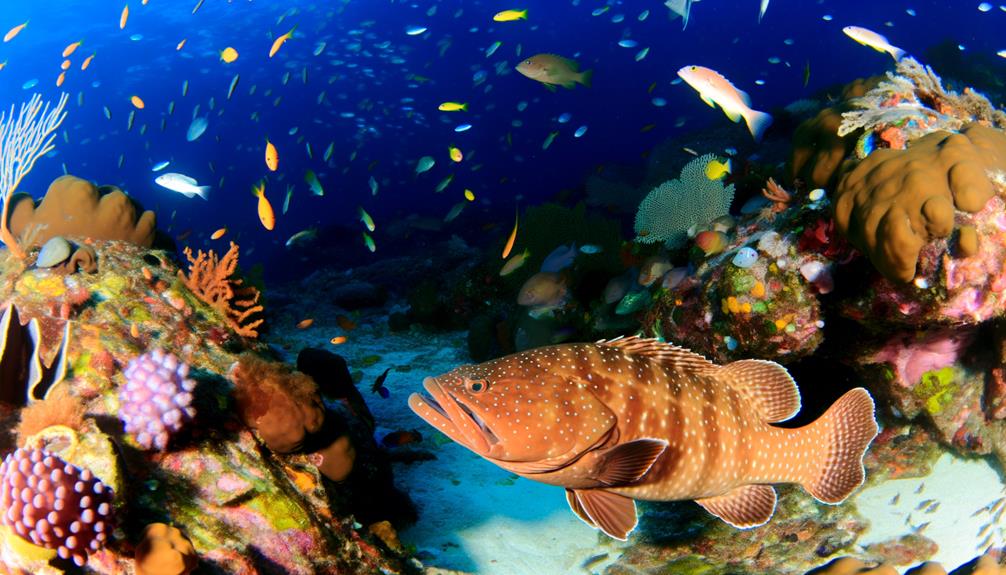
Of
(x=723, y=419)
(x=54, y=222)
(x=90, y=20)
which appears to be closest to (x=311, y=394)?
(x=723, y=419)

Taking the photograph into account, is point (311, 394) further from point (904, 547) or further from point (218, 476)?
point (904, 547)

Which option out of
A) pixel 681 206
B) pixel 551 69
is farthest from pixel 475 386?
pixel 551 69

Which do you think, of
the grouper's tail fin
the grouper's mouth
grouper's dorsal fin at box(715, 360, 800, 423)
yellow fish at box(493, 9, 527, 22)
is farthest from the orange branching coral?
yellow fish at box(493, 9, 527, 22)

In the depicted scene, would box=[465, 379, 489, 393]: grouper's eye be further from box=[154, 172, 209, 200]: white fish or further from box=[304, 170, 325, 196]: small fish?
box=[304, 170, 325, 196]: small fish

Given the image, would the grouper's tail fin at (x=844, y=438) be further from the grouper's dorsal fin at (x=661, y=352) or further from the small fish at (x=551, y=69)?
the small fish at (x=551, y=69)

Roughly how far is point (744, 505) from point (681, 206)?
16.3ft

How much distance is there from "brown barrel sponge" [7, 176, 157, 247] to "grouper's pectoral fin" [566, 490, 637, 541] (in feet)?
17.3

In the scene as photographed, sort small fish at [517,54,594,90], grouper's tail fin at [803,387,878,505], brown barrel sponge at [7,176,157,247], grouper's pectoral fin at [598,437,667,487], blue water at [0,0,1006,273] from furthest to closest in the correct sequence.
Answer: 1. blue water at [0,0,1006,273]
2. small fish at [517,54,594,90]
3. brown barrel sponge at [7,176,157,247]
4. grouper's tail fin at [803,387,878,505]
5. grouper's pectoral fin at [598,437,667,487]

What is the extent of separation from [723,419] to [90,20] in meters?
62.9

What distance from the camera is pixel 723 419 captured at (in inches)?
123

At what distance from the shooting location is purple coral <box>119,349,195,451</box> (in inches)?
119

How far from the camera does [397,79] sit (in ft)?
186

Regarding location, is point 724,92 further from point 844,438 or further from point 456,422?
point 456,422

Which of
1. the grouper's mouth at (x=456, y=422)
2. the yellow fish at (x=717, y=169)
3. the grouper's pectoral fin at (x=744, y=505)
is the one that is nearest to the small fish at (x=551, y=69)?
the yellow fish at (x=717, y=169)
